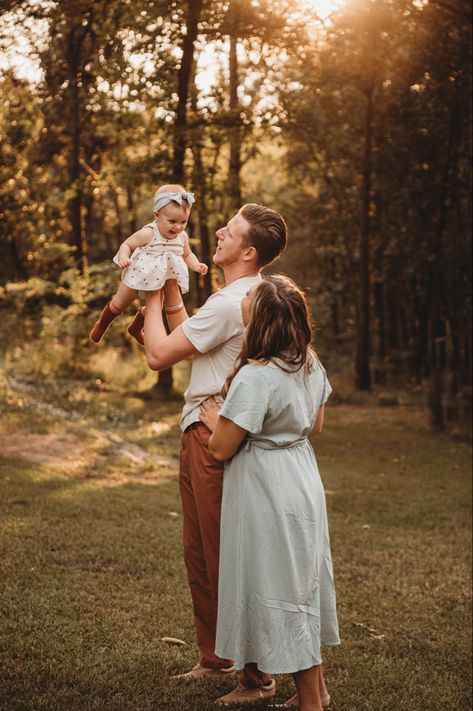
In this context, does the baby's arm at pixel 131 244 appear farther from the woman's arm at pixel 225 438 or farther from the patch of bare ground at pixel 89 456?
the patch of bare ground at pixel 89 456

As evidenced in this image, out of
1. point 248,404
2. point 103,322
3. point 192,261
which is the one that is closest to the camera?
point 248,404

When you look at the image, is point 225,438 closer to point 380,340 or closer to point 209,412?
point 209,412

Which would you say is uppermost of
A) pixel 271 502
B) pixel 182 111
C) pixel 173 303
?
pixel 182 111

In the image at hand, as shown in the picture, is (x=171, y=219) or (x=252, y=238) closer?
(x=252, y=238)

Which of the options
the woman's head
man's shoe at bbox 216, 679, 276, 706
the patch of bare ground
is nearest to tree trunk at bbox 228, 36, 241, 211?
the patch of bare ground

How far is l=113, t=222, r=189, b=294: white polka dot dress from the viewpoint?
3791 millimetres

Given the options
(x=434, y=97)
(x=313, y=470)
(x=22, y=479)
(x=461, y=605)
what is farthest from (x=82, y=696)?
(x=434, y=97)

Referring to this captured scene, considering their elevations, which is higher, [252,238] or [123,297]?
[252,238]

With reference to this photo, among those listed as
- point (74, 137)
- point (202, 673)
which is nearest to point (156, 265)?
point (202, 673)

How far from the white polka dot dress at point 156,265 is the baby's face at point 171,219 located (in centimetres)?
3

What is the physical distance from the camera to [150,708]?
399 centimetres

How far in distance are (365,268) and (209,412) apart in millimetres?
19077

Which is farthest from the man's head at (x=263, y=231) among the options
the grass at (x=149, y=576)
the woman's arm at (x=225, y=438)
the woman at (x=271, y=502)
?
the grass at (x=149, y=576)

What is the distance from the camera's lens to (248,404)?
11.2 ft
